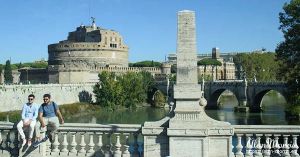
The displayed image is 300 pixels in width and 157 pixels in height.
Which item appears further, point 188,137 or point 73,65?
point 73,65

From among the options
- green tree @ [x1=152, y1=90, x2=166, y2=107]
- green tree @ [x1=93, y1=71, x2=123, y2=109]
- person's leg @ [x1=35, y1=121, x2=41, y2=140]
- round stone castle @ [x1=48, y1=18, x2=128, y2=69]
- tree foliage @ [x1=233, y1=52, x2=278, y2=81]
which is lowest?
green tree @ [x1=152, y1=90, x2=166, y2=107]

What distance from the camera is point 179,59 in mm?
7871

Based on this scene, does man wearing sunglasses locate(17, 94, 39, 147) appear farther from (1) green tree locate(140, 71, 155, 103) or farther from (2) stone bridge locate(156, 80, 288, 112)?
(1) green tree locate(140, 71, 155, 103)

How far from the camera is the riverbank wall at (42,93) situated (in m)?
40.7

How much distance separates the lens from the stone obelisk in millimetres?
7566

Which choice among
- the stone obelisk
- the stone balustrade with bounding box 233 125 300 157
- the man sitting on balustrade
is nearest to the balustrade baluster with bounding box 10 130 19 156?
the man sitting on balustrade

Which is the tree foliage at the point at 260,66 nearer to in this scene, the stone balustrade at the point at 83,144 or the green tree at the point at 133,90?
the green tree at the point at 133,90

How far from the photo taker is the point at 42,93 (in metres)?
46.4

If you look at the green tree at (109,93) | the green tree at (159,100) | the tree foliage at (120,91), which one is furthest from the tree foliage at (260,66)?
the green tree at (109,93)

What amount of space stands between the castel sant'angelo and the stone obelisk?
54038 millimetres

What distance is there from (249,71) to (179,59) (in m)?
75.0

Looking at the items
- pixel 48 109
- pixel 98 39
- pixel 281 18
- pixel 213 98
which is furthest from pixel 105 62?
pixel 48 109

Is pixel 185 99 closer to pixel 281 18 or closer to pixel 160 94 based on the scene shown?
pixel 281 18

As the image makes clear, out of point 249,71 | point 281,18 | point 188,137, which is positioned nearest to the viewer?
point 188,137
